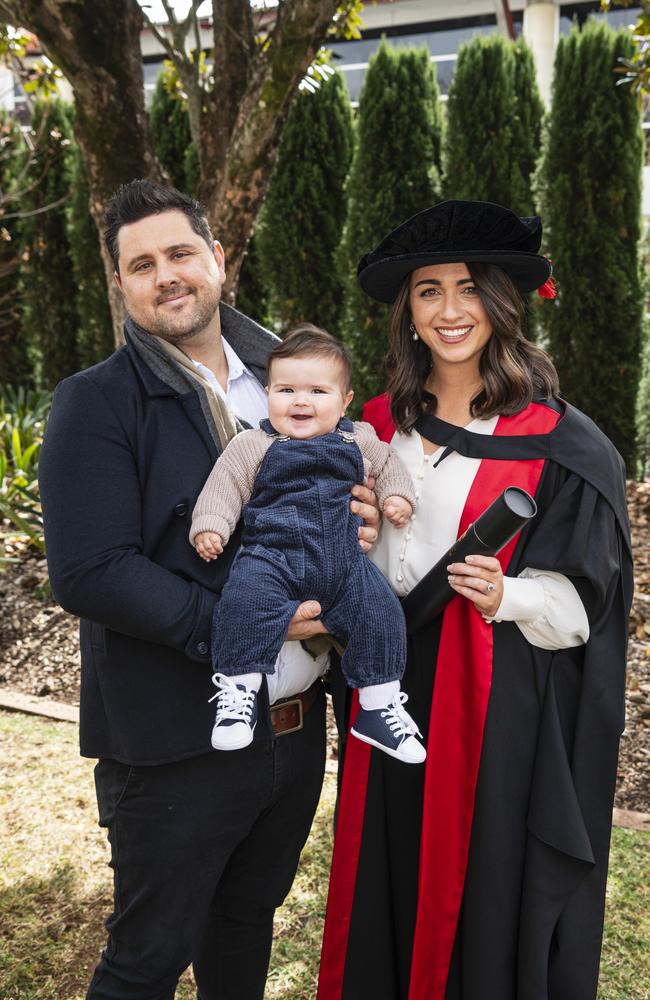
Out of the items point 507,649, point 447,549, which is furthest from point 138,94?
point 507,649

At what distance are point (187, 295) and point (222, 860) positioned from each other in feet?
4.28

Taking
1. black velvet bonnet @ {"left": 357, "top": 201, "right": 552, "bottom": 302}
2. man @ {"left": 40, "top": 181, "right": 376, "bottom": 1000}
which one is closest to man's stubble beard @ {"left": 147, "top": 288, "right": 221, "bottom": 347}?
man @ {"left": 40, "top": 181, "right": 376, "bottom": 1000}

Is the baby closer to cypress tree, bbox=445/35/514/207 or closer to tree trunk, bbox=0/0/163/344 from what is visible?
tree trunk, bbox=0/0/163/344

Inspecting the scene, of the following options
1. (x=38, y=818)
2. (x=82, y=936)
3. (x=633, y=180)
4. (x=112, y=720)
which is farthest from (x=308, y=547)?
(x=633, y=180)

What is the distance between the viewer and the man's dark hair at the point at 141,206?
6.38 ft

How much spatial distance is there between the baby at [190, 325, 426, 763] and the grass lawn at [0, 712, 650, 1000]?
1343 mm

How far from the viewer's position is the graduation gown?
194cm

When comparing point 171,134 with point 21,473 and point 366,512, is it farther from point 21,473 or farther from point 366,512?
point 366,512

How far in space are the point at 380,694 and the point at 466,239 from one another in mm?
1110

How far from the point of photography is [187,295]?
6.37 feet

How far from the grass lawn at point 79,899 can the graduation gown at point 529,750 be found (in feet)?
2.50

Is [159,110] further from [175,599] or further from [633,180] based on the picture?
[175,599]

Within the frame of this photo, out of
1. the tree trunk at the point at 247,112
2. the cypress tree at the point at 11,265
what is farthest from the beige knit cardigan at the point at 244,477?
the cypress tree at the point at 11,265

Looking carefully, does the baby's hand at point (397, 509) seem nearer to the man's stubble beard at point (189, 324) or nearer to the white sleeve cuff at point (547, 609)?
the white sleeve cuff at point (547, 609)
